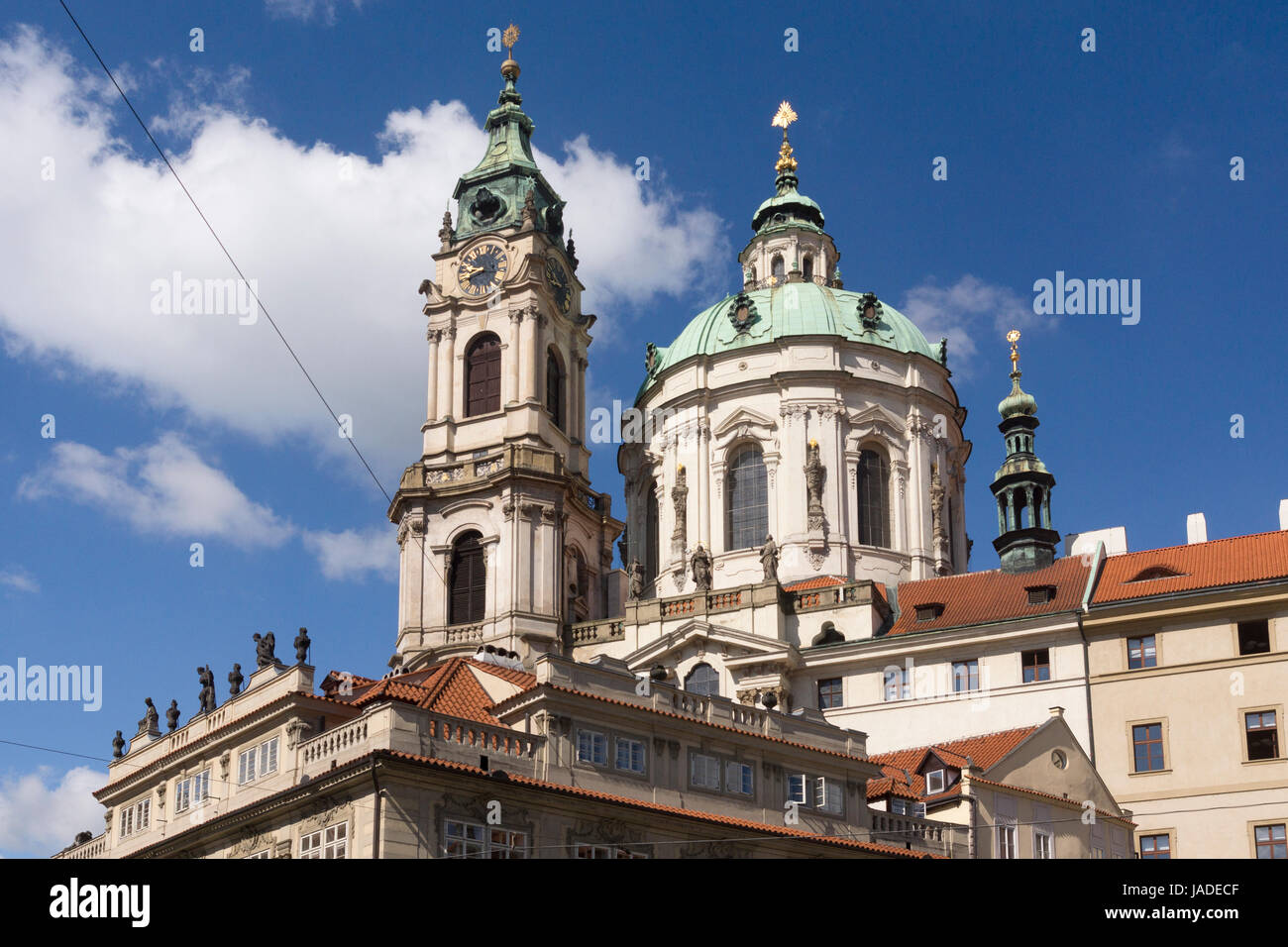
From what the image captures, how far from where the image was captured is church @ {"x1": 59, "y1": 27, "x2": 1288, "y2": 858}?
128 ft

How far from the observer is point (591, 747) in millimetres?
40000

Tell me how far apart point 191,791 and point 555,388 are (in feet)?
106

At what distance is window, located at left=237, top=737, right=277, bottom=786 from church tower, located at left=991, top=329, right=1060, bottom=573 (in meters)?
35.1

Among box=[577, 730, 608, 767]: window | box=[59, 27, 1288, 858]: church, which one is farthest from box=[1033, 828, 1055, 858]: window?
box=[577, 730, 608, 767]: window

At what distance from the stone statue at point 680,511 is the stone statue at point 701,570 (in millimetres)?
4283

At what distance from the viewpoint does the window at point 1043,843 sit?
4738 centimetres

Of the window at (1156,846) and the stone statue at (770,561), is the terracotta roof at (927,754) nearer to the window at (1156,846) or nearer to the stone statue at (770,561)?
the window at (1156,846)

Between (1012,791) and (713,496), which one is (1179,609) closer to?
(1012,791)

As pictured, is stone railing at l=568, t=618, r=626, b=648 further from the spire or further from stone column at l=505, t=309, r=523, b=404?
the spire

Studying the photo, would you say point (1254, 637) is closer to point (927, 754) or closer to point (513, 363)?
point (927, 754)
